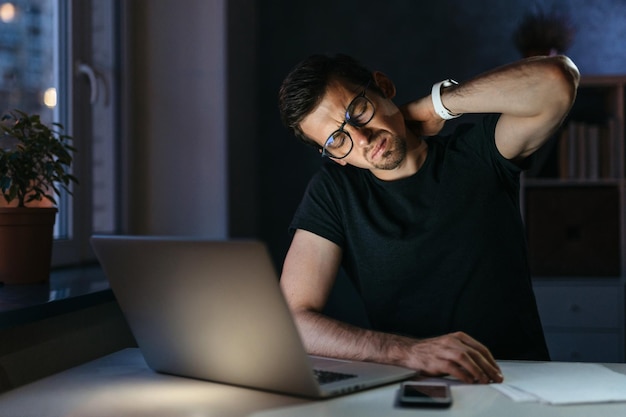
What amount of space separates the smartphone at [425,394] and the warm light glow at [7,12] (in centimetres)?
178

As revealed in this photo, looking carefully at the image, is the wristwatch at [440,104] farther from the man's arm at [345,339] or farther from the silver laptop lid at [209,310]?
the silver laptop lid at [209,310]

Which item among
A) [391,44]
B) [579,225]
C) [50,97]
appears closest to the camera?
[50,97]

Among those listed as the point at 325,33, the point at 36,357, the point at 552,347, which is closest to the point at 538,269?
the point at 552,347

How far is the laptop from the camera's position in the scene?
3.77ft

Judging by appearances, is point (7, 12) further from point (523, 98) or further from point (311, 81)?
point (523, 98)

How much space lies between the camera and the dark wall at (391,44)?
3943 mm

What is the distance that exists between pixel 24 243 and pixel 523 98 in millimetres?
1237

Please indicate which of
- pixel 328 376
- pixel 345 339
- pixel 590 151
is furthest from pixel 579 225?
pixel 328 376

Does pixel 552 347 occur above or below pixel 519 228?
below

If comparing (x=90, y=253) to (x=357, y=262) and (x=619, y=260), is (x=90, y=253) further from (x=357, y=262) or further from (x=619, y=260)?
(x=619, y=260)

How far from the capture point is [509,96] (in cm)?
179

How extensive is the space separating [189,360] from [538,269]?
102 inches

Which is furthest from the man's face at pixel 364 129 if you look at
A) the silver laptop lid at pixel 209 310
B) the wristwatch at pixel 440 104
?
the silver laptop lid at pixel 209 310

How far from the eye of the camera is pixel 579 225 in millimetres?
3646
